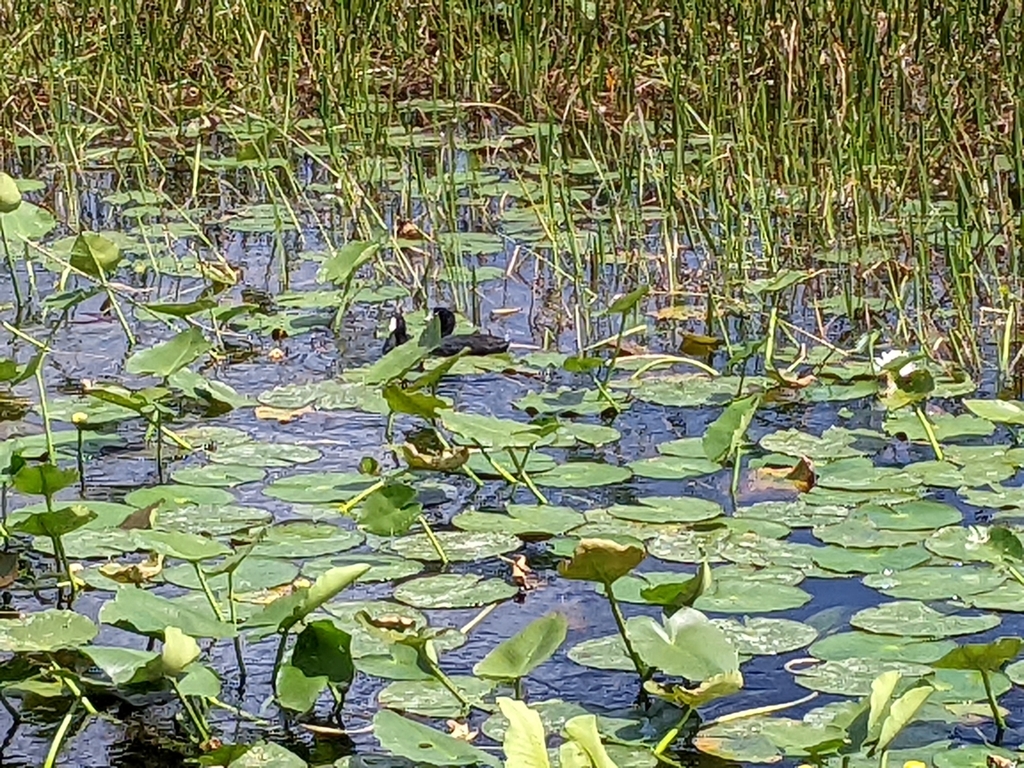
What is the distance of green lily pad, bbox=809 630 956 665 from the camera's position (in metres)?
1.71

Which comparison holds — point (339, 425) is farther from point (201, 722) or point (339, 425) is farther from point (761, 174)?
point (761, 174)

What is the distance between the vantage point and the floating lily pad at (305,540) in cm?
202

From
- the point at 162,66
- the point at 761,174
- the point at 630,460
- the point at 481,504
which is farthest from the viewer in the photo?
the point at 162,66

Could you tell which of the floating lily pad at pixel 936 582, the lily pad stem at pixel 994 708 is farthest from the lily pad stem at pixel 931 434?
the lily pad stem at pixel 994 708

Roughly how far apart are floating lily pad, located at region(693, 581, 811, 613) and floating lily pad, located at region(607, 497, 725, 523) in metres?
0.21

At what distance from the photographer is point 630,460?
7.80 feet

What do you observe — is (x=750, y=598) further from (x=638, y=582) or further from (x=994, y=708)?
(x=994, y=708)

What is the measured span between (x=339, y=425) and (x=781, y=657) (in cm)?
94

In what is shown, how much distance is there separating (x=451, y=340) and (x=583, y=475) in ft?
2.15

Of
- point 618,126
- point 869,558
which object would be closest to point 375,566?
point 869,558

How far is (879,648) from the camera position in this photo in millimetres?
1731

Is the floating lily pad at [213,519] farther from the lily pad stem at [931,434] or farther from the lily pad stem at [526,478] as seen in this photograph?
the lily pad stem at [931,434]

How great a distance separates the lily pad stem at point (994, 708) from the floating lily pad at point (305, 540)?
77 centimetres

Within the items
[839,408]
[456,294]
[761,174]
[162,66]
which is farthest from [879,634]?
[162,66]
